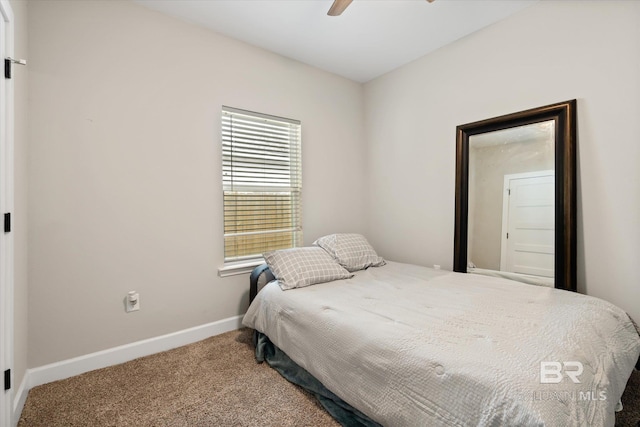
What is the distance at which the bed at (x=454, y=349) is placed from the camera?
3.19ft

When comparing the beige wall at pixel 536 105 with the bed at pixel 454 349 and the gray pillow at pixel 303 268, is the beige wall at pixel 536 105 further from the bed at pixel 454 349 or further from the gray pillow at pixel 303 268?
the gray pillow at pixel 303 268

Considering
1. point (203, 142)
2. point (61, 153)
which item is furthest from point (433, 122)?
point (61, 153)

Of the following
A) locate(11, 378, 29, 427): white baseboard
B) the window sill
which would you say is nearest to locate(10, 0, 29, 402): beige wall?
locate(11, 378, 29, 427): white baseboard

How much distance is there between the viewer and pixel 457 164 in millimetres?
2631

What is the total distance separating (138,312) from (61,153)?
47.8 inches

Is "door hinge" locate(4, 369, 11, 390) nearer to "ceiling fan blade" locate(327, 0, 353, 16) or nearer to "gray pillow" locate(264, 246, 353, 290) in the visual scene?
"gray pillow" locate(264, 246, 353, 290)

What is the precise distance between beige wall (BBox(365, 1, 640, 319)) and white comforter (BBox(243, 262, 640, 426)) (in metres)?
0.55

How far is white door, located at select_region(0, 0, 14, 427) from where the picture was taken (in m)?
1.31

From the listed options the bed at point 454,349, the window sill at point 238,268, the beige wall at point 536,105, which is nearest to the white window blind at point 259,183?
the window sill at point 238,268

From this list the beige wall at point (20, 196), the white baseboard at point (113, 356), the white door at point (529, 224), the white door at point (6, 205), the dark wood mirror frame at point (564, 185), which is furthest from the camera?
the white door at point (529, 224)

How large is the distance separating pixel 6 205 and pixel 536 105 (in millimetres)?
3348

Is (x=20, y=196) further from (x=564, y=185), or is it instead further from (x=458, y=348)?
(x=564, y=185)

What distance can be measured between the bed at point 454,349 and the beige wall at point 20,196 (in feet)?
4.33

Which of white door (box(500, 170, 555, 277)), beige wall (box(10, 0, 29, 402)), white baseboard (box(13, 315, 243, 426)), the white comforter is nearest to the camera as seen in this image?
the white comforter
